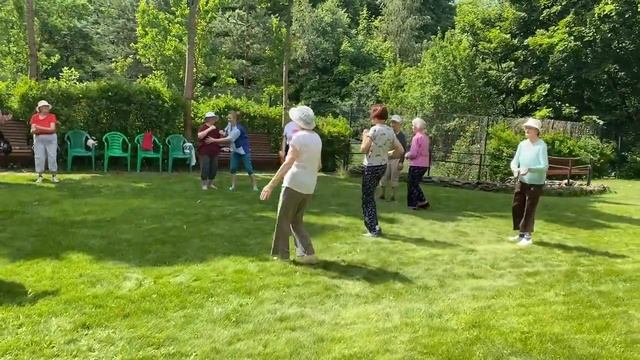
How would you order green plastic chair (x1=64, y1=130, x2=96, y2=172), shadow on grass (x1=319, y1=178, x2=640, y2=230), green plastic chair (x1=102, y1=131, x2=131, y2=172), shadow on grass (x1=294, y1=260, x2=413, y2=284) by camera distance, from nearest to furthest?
1. shadow on grass (x1=294, y1=260, x2=413, y2=284)
2. shadow on grass (x1=319, y1=178, x2=640, y2=230)
3. green plastic chair (x1=64, y1=130, x2=96, y2=172)
4. green plastic chair (x1=102, y1=131, x2=131, y2=172)

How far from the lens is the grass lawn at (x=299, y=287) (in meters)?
3.91

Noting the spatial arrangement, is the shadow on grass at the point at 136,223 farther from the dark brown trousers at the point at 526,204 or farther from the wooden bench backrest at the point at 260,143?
the wooden bench backrest at the point at 260,143

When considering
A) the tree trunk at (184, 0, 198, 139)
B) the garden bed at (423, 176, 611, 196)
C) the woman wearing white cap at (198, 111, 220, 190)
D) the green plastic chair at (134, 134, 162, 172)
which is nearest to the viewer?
the woman wearing white cap at (198, 111, 220, 190)

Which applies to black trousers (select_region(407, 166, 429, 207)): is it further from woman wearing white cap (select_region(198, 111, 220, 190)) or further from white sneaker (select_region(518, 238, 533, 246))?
woman wearing white cap (select_region(198, 111, 220, 190))

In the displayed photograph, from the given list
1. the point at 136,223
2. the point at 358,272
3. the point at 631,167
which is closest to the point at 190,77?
the point at 136,223

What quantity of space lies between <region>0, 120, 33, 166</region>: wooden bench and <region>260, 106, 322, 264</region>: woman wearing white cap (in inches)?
365

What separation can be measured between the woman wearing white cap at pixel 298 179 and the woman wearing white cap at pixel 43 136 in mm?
6359

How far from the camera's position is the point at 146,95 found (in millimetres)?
14594

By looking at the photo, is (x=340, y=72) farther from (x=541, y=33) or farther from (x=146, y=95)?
(x=146, y=95)

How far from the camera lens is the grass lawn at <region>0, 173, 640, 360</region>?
3.91 meters

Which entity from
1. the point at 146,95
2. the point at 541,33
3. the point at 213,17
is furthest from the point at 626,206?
the point at 213,17

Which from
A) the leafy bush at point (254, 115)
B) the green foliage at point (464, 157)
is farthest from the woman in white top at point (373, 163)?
the leafy bush at point (254, 115)

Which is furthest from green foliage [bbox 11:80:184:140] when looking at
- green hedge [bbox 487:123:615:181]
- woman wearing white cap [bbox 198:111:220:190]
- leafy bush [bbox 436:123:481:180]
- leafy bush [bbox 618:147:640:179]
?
leafy bush [bbox 618:147:640:179]

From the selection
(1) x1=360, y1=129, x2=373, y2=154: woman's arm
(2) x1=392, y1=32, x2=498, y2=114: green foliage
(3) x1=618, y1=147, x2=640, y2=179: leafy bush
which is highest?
(2) x1=392, y1=32, x2=498, y2=114: green foliage
